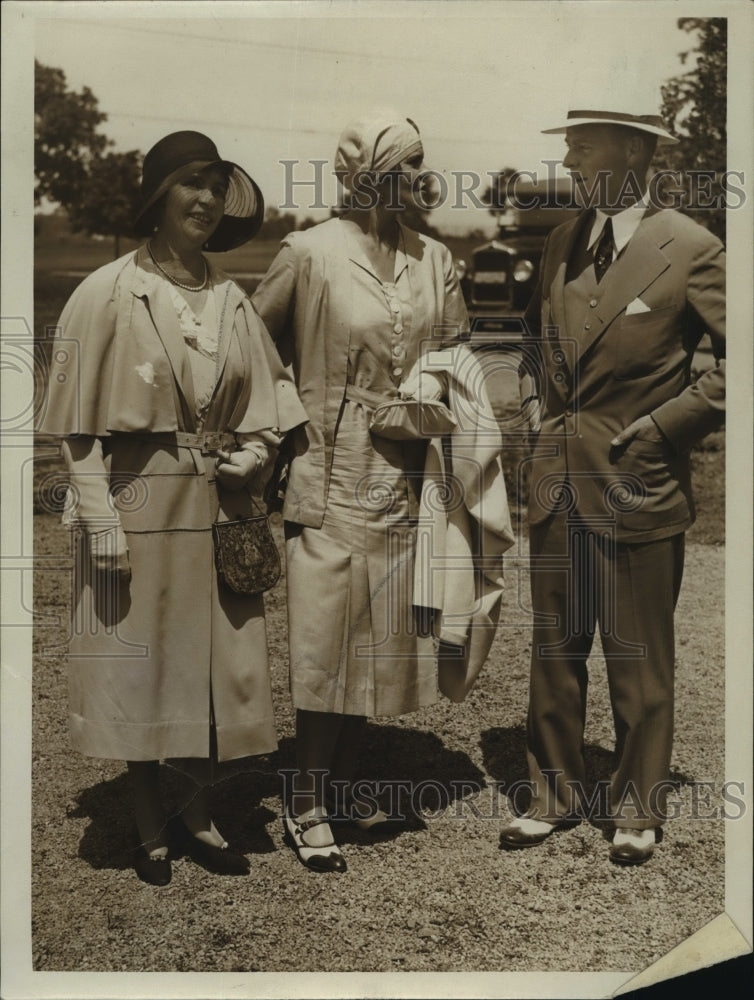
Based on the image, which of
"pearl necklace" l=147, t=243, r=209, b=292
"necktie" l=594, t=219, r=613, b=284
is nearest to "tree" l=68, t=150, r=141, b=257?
"pearl necklace" l=147, t=243, r=209, b=292

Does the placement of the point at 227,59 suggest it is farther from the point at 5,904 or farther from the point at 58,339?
the point at 5,904

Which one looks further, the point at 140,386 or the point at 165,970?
the point at 165,970

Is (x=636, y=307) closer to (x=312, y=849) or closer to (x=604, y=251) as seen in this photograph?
(x=604, y=251)

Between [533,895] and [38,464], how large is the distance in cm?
230

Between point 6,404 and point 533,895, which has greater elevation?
point 6,404

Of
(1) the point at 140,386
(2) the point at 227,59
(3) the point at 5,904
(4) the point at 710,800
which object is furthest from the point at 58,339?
(4) the point at 710,800

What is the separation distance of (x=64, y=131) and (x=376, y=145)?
112 centimetres

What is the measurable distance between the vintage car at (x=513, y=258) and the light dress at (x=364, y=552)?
33 cm

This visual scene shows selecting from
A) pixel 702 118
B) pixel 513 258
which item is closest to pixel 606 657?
pixel 513 258

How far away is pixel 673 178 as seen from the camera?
4352 mm

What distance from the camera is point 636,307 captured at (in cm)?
419

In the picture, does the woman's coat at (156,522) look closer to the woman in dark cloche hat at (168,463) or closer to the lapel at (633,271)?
the woman in dark cloche hat at (168,463)

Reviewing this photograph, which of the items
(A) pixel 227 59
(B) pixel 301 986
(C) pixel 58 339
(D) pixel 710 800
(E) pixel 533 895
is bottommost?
(B) pixel 301 986

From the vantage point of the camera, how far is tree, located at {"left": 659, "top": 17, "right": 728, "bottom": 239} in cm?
439
